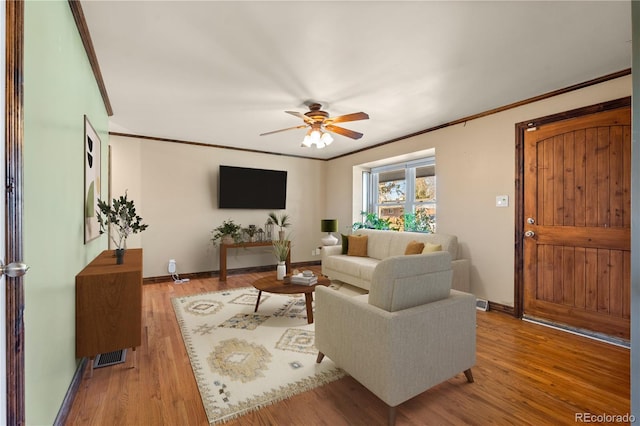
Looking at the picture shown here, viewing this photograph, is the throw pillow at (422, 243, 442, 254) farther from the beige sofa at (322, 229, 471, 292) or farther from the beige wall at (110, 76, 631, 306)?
the beige wall at (110, 76, 631, 306)

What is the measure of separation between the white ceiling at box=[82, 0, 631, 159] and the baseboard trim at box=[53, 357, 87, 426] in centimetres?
234

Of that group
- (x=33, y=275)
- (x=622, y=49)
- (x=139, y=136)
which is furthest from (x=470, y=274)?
(x=139, y=136)

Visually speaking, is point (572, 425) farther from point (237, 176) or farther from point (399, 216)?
point (237, 176)

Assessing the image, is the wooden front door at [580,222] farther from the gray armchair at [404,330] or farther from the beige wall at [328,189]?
the gray armchair at [404,330]

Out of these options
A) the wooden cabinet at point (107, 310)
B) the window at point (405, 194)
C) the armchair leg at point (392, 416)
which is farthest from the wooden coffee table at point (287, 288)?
the window at point (405, 194)

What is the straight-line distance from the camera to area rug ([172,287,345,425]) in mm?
1876

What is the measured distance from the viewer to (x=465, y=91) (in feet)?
9.93

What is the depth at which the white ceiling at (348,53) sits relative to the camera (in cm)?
184

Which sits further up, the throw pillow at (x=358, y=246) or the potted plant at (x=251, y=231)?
the potted plant at (x=251, y=231)

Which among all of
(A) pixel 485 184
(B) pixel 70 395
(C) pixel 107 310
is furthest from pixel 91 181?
(A) pixel 485 184

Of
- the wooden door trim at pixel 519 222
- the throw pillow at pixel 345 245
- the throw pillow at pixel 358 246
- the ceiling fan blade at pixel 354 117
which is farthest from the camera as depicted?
the throw pillow at pixel 345 245

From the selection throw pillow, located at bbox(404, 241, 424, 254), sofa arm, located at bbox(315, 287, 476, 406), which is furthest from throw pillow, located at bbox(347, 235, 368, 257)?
sofa arm, located at bbox(315, 287, 476, 406)

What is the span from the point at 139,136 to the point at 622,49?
579 cm

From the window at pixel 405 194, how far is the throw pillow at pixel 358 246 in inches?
33.3
